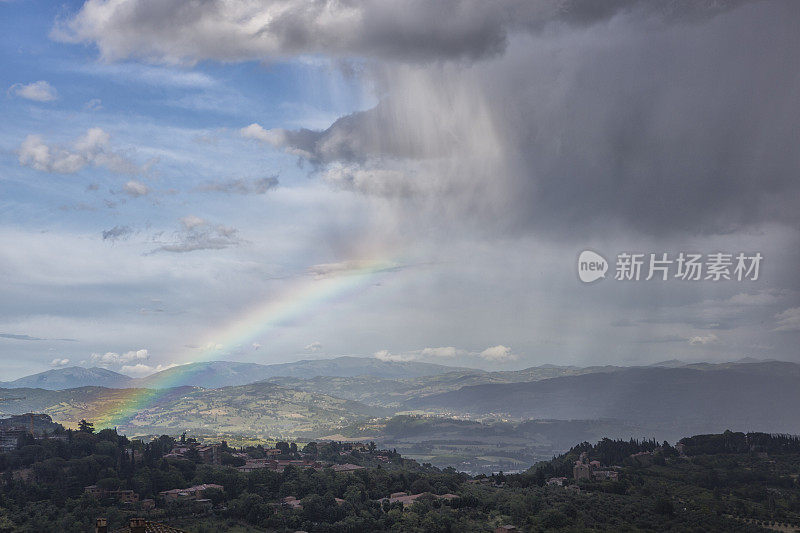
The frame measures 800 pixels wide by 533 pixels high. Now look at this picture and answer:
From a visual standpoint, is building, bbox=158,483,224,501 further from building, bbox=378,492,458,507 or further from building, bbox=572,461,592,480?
building, bbox=572,461,592,480

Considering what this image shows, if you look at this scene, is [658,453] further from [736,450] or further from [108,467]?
[108,467]

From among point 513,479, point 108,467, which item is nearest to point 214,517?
point 108,467

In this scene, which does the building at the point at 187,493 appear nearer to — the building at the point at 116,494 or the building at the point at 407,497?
the building at the point at 116,494

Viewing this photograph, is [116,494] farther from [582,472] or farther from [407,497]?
[582,472]

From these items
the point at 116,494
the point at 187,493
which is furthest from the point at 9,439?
the point at 187,493

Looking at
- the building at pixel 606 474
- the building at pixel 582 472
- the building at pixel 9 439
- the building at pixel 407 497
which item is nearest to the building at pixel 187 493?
the building at pixel 407 497

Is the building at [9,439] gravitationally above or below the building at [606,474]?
below

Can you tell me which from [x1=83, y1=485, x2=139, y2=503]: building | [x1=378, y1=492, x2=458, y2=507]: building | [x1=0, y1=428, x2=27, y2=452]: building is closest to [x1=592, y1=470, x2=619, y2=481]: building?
[x1=378, y1=492, x2=458, y2=507]: building

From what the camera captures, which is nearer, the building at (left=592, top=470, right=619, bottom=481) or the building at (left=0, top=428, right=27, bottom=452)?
the building at (left=592, top=470, right=619, bottom=481)
